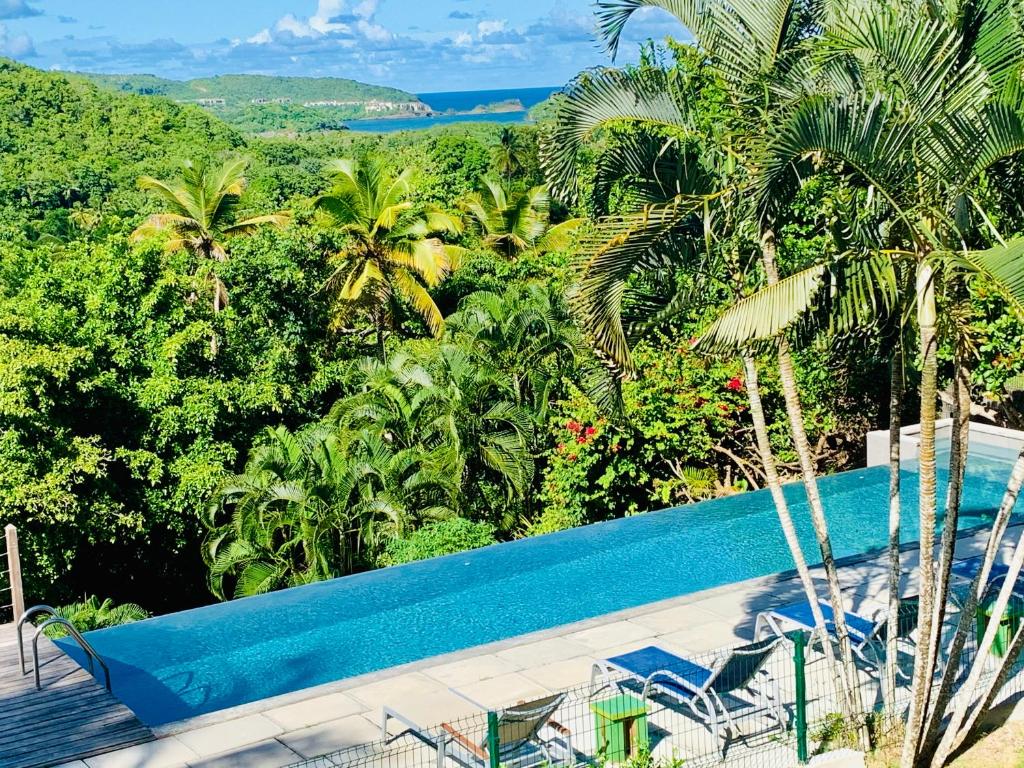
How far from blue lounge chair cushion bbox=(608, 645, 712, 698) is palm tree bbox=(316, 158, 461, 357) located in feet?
46.4

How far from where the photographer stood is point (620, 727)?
684 cm

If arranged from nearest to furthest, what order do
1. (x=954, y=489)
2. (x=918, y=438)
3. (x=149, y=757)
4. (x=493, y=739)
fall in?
(x=493, y=739) → (x=954, y=489) → (x=149, y=757) → (x=918, y=438)

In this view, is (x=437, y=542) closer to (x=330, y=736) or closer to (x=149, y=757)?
(x=330, y=736)

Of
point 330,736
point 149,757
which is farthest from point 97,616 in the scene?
point 330,736

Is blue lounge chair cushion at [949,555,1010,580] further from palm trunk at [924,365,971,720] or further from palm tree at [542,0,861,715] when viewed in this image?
palm tree at [542,0,861,715]

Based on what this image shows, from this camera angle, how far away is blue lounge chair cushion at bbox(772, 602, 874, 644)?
8.05 meters

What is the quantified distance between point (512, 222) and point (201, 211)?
889 cm

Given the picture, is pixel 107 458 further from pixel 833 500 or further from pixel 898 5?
pixel 898 5

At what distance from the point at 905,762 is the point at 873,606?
3.09m

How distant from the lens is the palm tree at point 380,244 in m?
21.4

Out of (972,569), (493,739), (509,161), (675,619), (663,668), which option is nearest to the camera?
(493,739)

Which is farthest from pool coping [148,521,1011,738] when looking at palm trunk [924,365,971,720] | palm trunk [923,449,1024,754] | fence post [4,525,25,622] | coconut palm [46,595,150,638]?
coconut palm [46,595,150,638]

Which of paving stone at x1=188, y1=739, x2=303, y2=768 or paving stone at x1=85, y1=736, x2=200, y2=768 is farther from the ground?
paving stone at x1=85, y1=736, x2=200, y2=768

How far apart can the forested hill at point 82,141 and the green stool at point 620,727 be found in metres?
39.2
